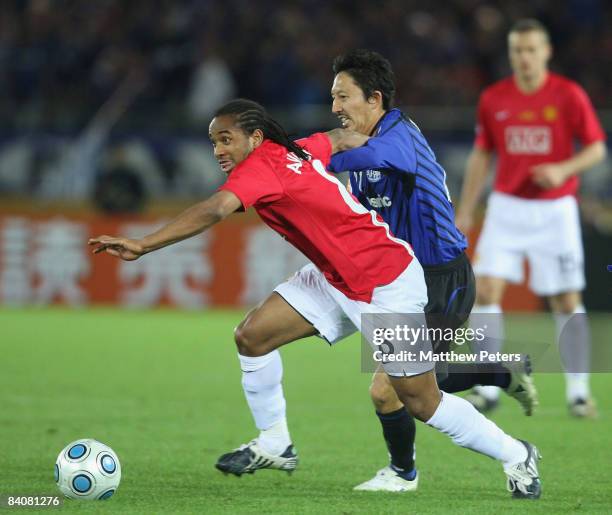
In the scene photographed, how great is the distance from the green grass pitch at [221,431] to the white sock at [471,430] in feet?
0.70

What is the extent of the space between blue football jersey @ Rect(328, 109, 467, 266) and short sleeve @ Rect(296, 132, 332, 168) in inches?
2.1

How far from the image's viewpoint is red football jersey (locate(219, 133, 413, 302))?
205 inches

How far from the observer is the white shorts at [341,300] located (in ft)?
17.8

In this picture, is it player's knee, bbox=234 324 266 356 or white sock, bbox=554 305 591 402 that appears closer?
player's knee, bbox=234 324 266 356

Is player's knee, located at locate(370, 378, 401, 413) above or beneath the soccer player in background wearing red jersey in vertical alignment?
beneath

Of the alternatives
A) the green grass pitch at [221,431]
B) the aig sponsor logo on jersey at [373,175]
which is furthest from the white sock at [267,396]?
the aig sponsor logo on jersey at [373,175]

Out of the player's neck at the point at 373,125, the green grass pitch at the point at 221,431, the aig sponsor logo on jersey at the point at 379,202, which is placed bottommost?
the green grass pitch at the point at 221,431

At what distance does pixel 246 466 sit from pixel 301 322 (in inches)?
27.8

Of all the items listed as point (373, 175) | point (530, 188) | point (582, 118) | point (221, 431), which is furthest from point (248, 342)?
point (582, 118)

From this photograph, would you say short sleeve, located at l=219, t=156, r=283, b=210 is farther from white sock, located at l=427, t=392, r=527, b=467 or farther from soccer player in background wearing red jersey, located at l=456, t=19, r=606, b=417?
soccer player in background wearing red jersey, located at l=456, t=19, r=606, b=417

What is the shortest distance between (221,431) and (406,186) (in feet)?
8.15

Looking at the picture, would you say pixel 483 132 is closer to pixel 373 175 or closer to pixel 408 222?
pixel 408 222

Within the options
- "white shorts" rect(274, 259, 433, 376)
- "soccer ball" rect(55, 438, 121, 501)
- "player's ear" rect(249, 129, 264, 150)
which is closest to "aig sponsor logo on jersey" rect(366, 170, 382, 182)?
"white shorts" rect(274, 259, 433, 376)

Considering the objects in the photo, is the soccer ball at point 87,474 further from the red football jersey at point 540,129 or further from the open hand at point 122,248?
the red football jersey at point 540,129
